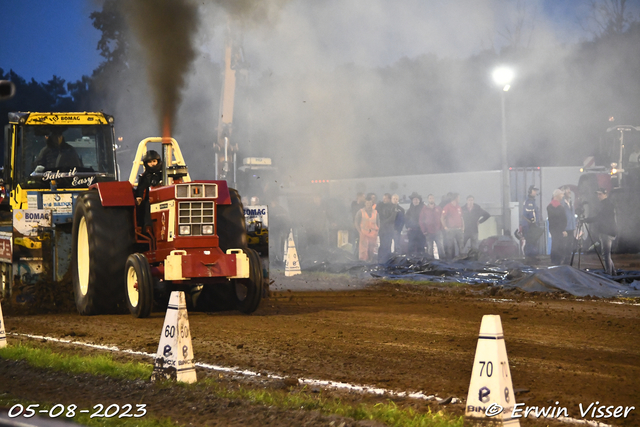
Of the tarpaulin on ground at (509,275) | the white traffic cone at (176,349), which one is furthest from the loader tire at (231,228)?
the tarpaulin on ground at (509,275)

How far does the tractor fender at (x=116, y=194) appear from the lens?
414 inches

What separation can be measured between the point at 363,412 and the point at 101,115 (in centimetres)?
1001

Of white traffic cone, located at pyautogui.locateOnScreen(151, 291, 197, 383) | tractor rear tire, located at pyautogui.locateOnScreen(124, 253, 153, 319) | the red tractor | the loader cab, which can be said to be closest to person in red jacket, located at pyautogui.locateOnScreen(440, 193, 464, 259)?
the loader cab

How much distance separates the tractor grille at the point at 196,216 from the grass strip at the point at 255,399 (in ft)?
10.2

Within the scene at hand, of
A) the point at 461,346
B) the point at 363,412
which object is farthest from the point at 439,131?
the point at 363,412

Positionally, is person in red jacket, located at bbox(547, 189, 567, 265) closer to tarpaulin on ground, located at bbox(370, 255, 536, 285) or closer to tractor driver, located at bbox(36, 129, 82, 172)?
tarpaulin on ground, located at bbox(370, 255, 536, 285)

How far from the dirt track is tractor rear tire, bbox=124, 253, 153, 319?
0.17m

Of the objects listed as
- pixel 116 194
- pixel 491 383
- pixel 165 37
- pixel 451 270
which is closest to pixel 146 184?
pixel 116 194

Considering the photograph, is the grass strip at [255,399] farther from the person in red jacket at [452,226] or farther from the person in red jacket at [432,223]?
the person in red jacket at [432,223]

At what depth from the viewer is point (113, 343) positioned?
8.07m

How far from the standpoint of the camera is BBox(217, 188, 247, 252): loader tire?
34.9 ft

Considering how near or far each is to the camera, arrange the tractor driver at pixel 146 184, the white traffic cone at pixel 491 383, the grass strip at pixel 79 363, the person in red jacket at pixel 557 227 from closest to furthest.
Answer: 1. the white traffic cone at pixel 491 383
2. the grass strip at pixel 79 363
3. the tractor driver at pixel 146 184
4. the person in red jacket at pixel 557 227

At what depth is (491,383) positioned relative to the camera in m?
4.10

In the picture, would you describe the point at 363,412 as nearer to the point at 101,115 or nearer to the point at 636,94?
the point at 101,115
